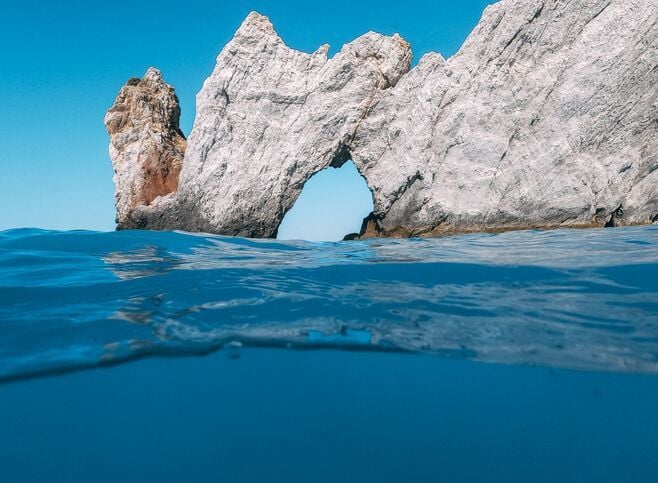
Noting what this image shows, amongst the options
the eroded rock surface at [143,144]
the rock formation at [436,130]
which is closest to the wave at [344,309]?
the rock formation at [436,130]

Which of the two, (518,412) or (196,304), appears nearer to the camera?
(518,412)

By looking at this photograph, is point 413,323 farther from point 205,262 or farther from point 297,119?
point 297,119

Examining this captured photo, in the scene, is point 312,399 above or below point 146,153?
below

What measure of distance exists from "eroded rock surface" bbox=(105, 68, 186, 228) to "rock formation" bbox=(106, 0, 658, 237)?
7 centimetres

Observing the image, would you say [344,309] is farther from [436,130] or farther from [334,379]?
[436,130]

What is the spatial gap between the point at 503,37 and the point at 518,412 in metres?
16.2

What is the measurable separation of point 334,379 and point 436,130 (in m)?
14.6

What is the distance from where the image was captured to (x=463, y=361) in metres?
3.28

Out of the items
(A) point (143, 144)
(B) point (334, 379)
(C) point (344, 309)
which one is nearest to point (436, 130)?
(A) point (143, 144)

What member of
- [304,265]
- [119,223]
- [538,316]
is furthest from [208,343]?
[119,223]

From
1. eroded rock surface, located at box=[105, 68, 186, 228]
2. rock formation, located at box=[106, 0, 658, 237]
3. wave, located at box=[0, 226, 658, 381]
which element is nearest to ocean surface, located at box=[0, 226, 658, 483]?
wave, located at box=[0, 226, 658, 381]

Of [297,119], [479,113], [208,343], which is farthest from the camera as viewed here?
[297,119]

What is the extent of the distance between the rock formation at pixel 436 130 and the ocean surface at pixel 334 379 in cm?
1026

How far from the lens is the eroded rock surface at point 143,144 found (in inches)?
755
